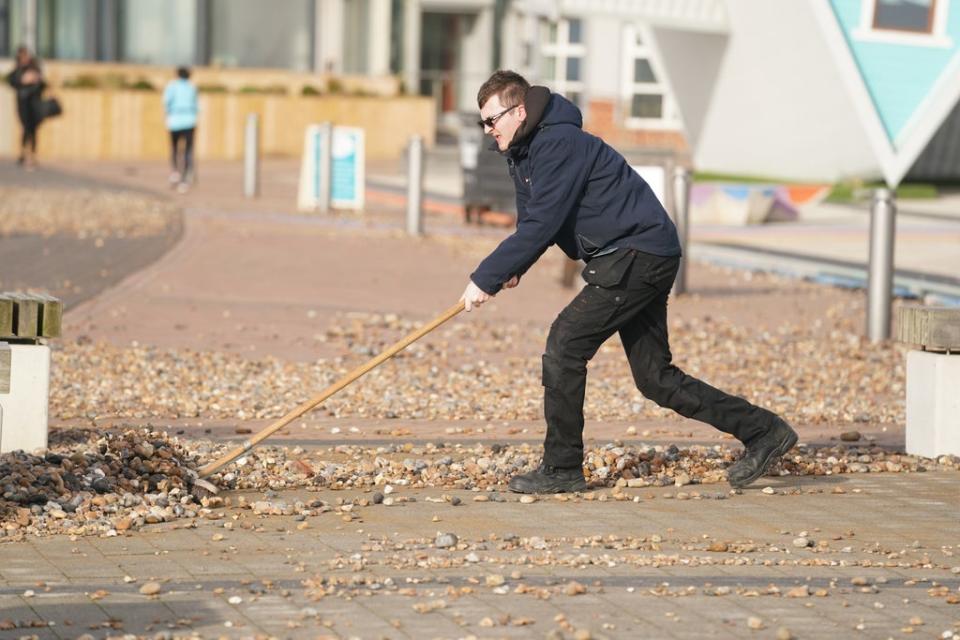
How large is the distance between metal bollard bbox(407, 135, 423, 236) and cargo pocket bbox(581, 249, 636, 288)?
1282 cm

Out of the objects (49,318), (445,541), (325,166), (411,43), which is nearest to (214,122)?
(411,43)

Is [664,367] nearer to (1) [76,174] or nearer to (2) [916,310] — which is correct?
(2) [916,310]

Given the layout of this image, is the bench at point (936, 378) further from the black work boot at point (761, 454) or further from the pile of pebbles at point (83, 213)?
the pile of pebbles at point (83, 213)

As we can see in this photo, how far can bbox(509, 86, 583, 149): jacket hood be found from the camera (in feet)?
22.0

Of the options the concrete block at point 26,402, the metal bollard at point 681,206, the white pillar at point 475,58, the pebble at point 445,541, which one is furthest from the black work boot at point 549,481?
the white pillar at point 475,58

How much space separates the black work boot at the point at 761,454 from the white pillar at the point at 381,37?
3433 centimetres

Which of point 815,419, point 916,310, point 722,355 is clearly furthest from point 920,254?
point 916,310

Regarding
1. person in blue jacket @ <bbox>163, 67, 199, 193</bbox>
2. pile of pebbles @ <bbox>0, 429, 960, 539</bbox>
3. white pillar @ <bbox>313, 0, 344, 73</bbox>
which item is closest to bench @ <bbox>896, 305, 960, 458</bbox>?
pile of pebbles @ <bbox>0, 429, 960, 539</bbox>

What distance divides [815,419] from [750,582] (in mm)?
3828

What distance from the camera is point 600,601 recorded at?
5395 millimetres

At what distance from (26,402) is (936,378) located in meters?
3.92

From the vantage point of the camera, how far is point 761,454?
23.5ft

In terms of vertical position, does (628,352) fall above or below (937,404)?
above

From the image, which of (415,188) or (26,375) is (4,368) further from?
(415,188)
